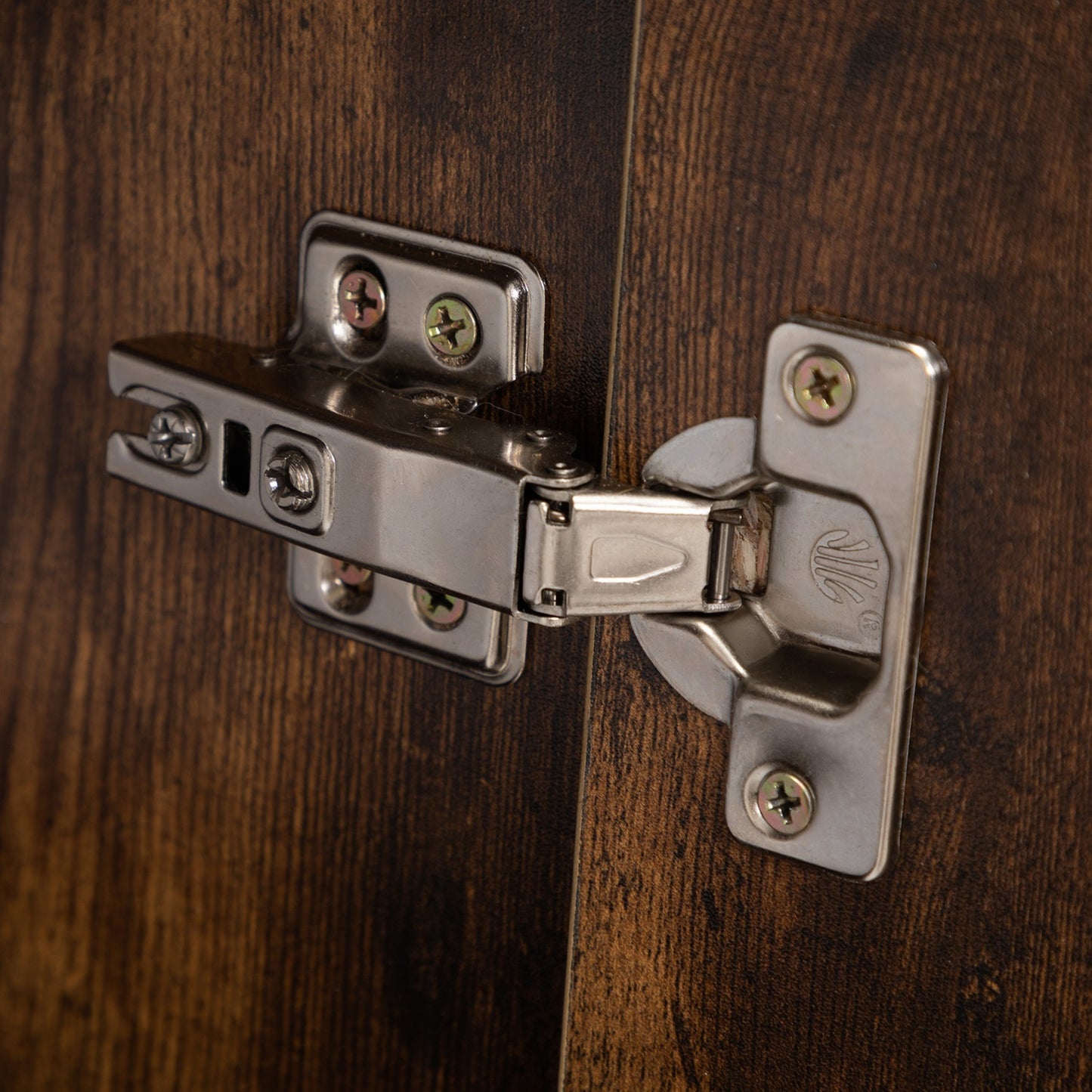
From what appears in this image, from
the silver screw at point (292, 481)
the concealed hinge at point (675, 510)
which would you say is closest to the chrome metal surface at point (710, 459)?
the concealed hinge at point (675, 510)

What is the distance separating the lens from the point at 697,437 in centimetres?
41

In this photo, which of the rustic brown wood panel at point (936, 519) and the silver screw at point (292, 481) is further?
the silver screw at point (292, 481)

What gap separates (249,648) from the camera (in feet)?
1.95

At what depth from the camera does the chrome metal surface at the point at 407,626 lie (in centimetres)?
51

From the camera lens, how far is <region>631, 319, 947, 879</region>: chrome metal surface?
368 millimetres

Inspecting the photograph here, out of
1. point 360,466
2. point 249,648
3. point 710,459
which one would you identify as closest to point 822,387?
point 710,459

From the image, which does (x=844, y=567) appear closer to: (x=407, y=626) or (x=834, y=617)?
(x=834, y=617)

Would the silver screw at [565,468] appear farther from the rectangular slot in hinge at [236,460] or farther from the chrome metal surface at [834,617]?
the rectangular slot in hinge at [236,460]

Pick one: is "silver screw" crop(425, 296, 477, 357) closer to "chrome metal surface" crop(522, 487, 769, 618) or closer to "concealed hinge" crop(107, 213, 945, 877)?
"concealed hinge" crop(107, 213, 945, 877)

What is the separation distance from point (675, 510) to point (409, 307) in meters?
0.15

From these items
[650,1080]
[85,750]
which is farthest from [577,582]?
[85,750]

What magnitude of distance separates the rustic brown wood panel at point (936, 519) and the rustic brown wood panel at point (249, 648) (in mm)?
63

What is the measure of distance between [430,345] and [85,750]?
11.5 inches

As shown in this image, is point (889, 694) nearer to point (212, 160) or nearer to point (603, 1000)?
point (603, 1000)
